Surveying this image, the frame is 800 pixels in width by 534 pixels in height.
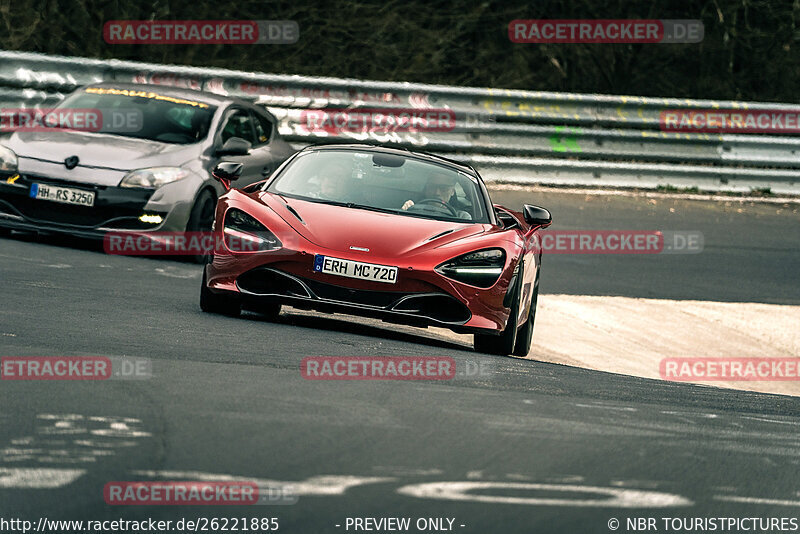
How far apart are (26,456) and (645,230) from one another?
12.4 meters

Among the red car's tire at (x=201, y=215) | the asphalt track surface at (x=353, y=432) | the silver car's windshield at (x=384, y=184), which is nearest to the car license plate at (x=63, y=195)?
the red car's tire at (x=201, y=215)

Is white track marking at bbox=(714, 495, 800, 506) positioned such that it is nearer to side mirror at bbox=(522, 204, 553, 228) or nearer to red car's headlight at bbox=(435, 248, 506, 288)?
red car's headlight at bbox=(435, 248, 506, 288)

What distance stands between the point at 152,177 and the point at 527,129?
8.02 metres

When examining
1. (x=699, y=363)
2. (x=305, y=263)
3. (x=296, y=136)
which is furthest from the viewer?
(x=296, y=136)

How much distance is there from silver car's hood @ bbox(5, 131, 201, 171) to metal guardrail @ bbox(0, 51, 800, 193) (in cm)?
540

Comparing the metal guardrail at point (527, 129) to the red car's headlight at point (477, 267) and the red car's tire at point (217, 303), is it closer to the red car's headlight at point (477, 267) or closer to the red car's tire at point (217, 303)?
the red car's tire at point (217, 303)

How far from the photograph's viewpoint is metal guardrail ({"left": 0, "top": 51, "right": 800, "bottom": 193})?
57.1 feet

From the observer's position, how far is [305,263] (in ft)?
26.6

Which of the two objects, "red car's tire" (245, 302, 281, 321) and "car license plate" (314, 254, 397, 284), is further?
"red car's tire" (245, 302, 281, 321)

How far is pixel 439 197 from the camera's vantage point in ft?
30.3

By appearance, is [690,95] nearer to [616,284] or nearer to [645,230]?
[645,230]

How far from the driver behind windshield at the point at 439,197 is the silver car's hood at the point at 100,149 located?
304 centimetres

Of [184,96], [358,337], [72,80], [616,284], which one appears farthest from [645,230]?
[358,337]

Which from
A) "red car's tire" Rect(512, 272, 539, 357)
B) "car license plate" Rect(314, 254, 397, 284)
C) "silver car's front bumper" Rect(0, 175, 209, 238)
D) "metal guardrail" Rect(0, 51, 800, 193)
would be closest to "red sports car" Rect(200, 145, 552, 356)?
"car license plate" Rect(314, 254, 397, 284)
